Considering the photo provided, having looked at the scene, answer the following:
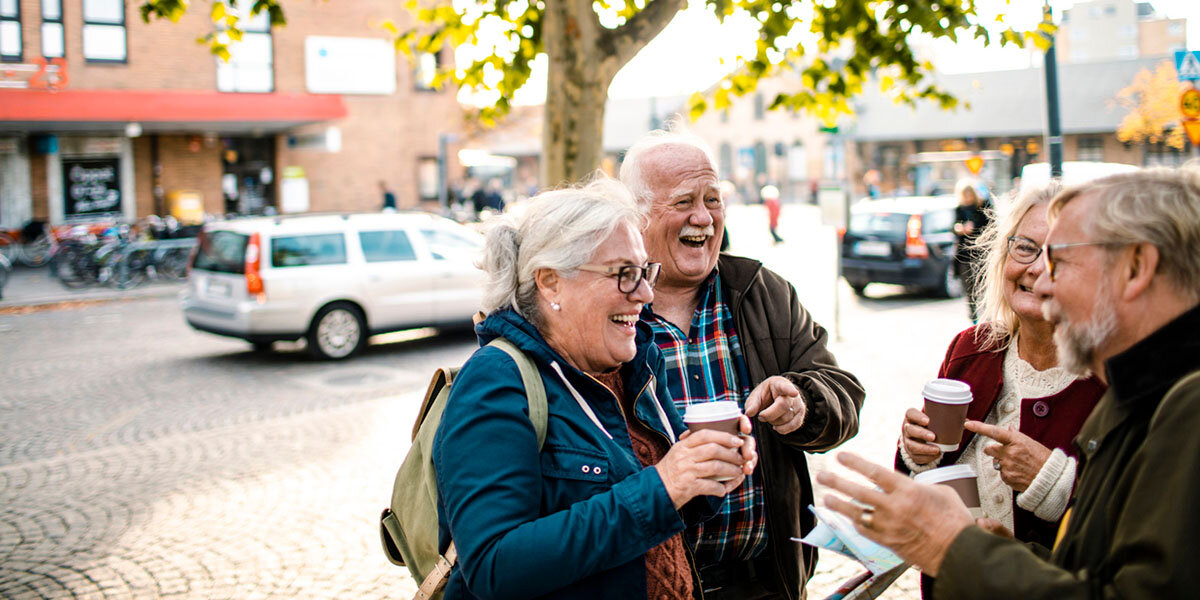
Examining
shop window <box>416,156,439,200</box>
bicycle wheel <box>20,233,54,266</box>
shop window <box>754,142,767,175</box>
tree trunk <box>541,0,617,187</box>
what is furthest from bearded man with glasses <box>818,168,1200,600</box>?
shop window <box>754,142,767,175</box>

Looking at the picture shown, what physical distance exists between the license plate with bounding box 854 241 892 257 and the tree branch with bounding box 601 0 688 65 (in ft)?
30.9

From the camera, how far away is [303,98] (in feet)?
76.7

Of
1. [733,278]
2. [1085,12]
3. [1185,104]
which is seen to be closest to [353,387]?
[733,278]

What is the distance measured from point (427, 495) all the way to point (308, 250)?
Answer: 28.6ft

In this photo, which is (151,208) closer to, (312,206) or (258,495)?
(312,206)

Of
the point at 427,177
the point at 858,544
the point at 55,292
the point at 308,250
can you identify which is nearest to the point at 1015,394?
the point at 858,544

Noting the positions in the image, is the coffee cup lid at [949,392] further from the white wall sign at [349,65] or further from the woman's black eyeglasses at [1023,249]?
the white wall sign at [349,65]

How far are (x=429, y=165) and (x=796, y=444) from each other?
92.3ft

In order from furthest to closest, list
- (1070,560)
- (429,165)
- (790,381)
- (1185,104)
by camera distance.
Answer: (429,165) < (1185,104) < (790,381) < (1070,560)

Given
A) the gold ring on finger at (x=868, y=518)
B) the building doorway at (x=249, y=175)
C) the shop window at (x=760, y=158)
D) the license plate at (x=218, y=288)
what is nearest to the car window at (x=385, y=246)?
the license plate at (x=218, y=288)

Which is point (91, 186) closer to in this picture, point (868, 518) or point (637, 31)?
point (637, 31)

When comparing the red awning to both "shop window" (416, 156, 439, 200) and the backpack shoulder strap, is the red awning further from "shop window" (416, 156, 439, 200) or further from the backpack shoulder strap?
the backpack shoulder strap

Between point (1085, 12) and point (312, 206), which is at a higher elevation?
point (1085, 12)

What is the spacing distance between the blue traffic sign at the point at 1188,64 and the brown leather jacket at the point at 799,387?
304 inches
